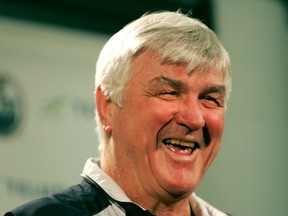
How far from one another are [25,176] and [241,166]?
122 centimetres

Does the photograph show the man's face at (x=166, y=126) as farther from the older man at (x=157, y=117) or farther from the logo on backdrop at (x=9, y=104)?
the logo on backdrop at (x=9, y=104)

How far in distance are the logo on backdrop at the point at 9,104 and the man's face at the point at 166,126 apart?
1.13m

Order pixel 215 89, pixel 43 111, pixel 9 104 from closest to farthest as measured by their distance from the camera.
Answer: pixel 215 89 < pixel 9 104 < pixel 43 111

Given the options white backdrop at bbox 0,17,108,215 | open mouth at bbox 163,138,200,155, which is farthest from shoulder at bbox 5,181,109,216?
white backdrop at bbox 0,17,108,215

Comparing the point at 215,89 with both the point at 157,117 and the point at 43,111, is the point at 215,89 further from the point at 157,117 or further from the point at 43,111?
the point at 43,111

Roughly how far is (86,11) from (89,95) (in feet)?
1.43

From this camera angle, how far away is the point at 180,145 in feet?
5.70

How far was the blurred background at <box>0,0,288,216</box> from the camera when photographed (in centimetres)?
286

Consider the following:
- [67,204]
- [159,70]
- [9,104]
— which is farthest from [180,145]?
[9,104]

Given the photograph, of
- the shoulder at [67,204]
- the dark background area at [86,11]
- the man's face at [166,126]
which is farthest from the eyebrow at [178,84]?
the dark background area at [86,11]

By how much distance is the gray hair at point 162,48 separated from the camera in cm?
171

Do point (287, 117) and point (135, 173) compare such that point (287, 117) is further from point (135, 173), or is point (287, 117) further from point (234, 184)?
point (135, 173)

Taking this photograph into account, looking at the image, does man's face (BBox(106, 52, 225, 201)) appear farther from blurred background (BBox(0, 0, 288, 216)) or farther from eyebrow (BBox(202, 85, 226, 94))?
blurred background (BBox(0, 0, 288, 216))

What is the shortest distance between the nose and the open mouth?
0.05m
